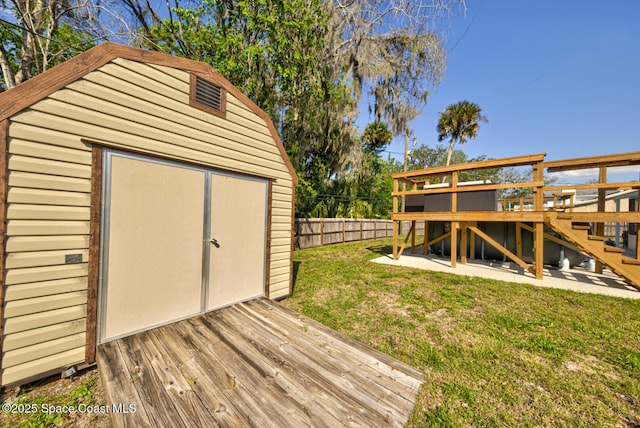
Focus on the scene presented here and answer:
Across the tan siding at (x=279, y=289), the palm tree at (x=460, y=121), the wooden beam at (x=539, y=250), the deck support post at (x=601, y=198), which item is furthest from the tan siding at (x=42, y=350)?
the palm tree at (x=460, y=121)

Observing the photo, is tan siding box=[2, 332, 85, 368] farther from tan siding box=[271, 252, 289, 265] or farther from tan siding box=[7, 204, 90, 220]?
tan siding box=[271, 252, 289, 265]

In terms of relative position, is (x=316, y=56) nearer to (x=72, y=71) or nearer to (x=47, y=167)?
(x=72, y=71)

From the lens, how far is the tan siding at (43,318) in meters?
1.94

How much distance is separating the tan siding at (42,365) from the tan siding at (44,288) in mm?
596

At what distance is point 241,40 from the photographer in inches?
295

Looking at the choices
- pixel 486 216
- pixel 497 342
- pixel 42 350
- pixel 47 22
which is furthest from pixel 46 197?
pixel 47 22

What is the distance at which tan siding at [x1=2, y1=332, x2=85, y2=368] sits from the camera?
6.36ft

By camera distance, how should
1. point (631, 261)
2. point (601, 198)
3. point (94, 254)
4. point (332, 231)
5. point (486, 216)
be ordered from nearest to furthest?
point (94, 254) < point (631, 261) < point (601, 198) < point (486, 216) < point (332, 231)

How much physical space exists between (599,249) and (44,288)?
9170 millimetres

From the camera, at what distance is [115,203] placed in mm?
2467

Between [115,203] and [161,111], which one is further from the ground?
[161,111]

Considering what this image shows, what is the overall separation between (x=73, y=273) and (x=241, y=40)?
8201mm

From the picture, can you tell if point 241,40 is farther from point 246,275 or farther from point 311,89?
point 246,275

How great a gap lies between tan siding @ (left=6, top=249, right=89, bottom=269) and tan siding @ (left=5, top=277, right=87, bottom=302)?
17 centimetres
